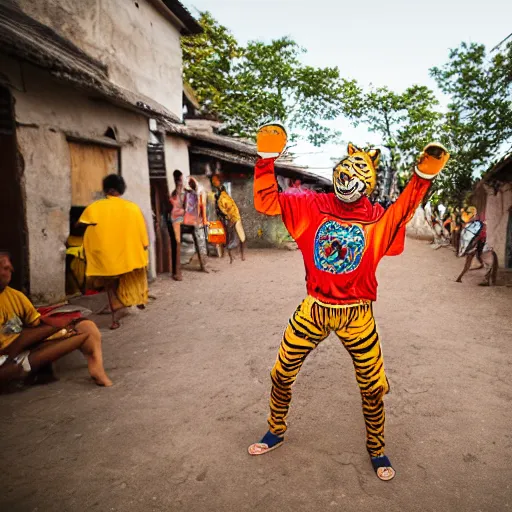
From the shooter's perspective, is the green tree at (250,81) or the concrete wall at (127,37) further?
the green tree at (250,81)

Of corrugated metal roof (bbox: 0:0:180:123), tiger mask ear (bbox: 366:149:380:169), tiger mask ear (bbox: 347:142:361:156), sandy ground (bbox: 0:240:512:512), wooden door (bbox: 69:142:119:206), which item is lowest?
sandy ground (bbox: 0:240:512:512)

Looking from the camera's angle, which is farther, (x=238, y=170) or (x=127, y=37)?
(x=238, y=170)

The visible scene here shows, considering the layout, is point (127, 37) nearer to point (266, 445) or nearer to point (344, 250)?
point (344, 250)

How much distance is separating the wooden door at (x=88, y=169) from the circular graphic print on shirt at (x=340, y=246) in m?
4.63

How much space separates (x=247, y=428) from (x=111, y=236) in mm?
3059

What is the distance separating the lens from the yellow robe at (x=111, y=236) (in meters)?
4.79

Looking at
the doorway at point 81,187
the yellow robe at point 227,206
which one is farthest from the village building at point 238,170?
the doorway at point 81,187

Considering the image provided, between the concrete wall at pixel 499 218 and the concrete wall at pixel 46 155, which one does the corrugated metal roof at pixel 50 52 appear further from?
the concrete wall at pixel 499 218

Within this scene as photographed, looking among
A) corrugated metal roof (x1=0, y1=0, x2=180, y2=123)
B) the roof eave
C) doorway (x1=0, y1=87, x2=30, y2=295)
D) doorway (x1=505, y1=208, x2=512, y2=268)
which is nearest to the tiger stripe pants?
corrugated metal roof (x1=0, y1=0, x2=180, y2=123)

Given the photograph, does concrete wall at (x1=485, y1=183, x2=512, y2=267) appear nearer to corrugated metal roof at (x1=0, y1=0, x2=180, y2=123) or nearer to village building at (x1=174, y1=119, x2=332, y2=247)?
village building at (x1=174, y1=119, x2=332, y2=247)

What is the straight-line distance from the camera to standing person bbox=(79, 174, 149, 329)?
4801mm

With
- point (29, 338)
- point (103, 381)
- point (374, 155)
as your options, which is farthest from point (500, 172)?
point (29, 338)

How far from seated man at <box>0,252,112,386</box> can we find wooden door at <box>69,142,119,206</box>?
281 cm

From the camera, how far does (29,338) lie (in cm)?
319
